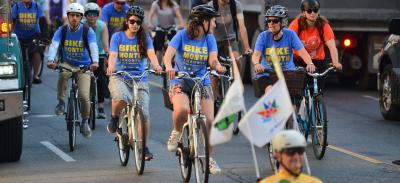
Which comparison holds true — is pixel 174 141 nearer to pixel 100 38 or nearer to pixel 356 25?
pixel 100 38

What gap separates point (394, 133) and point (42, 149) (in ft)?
15.0

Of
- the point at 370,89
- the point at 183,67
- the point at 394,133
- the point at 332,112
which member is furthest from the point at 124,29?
the point at 370,89

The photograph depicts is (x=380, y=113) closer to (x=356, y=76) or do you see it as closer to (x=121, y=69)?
(x=356, y=76)

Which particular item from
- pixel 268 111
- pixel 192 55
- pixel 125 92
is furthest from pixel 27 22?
pixel 268 111

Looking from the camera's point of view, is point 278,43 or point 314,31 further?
point 314,31

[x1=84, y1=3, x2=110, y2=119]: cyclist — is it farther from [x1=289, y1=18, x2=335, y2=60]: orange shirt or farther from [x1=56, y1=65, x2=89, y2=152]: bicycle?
[x1=289, y1=18, x2=335, y2=60]: orange shirt

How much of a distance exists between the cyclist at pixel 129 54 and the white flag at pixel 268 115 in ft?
15.7

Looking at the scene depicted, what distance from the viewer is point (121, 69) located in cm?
1275

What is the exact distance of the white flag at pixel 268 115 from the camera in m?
7.73

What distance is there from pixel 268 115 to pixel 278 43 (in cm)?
498

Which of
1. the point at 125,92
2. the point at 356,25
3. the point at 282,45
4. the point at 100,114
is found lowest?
the point at 100,114

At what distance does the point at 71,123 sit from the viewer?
14.1 meters

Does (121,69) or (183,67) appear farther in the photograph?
(121,69)

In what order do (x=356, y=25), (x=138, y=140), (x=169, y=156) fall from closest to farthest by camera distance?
(x=138, y=140), (x=169, y=156), (x=356, y=25)
